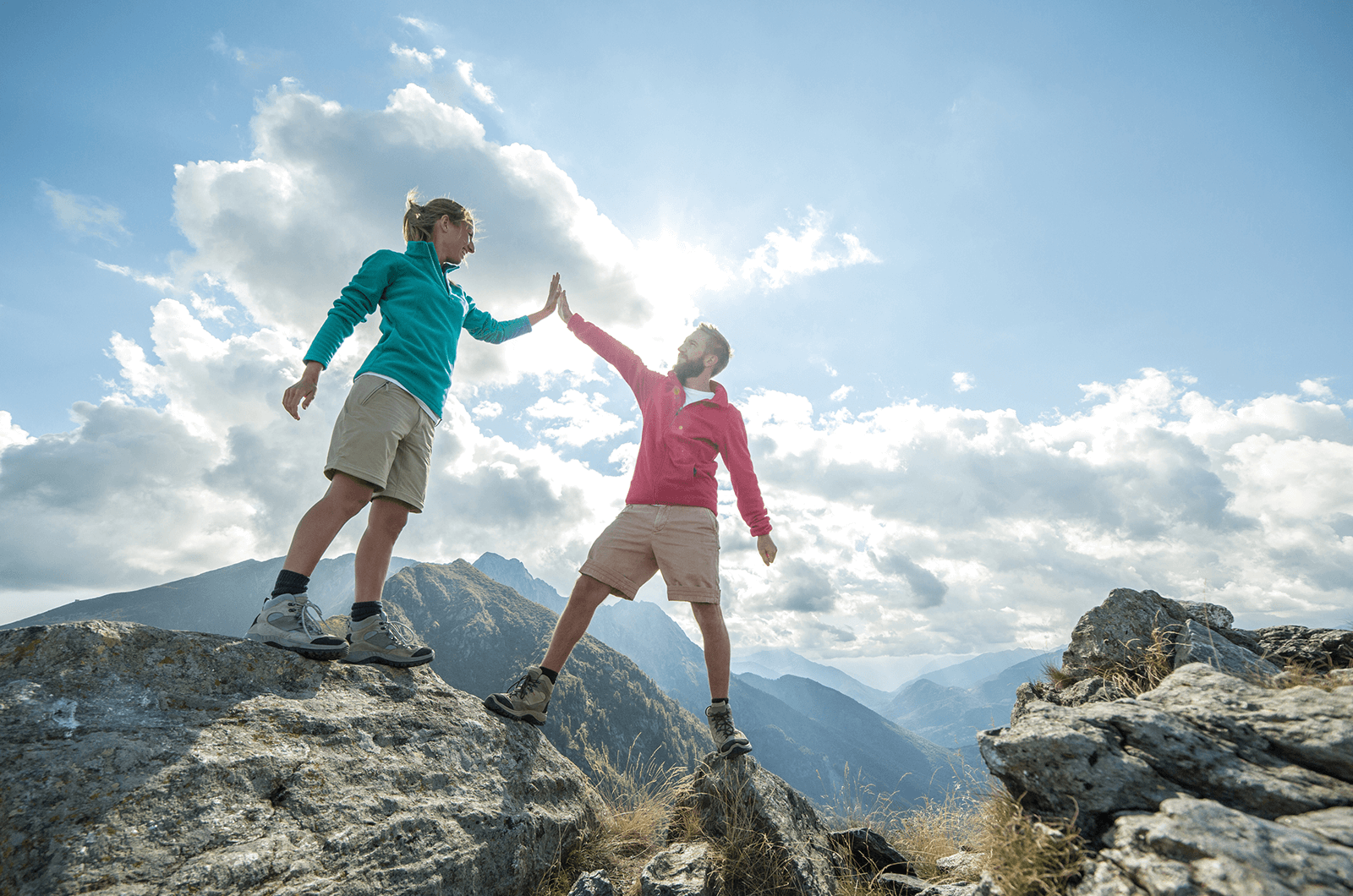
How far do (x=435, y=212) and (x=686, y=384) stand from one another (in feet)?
9.92

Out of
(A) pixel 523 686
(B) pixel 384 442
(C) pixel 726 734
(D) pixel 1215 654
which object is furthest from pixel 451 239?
(D) pixel 1215 654

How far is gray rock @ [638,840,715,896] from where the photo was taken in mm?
3703

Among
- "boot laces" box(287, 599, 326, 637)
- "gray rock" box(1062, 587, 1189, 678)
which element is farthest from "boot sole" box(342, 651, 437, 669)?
"gray rock" box(1062, 587, 1189, 678)

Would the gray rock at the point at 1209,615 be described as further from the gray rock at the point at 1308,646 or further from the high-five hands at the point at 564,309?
the high-five hands at the point at 564,309

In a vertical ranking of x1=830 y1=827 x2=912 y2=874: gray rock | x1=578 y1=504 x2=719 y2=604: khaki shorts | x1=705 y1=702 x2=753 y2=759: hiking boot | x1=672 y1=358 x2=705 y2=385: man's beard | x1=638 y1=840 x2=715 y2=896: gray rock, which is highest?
x1=672 y1=358 x2=705 y2=385: man's beard

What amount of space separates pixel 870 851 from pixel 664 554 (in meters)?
3.20

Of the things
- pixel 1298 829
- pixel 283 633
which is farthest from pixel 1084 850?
pixel 283 633

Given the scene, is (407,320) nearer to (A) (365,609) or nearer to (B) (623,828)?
(A) (365,609)

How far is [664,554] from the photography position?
17.4 feet

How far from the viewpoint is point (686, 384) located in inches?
252

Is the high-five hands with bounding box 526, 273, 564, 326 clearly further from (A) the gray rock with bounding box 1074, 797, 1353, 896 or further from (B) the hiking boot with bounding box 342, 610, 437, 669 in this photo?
(A) the gray rock with bounding box 1074, 797, 1353, 896

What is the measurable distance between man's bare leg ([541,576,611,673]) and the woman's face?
10.9 ft

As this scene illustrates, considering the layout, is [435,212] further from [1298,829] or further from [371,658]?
[1298,829]

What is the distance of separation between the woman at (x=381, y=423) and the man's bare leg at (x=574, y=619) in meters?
1.04
